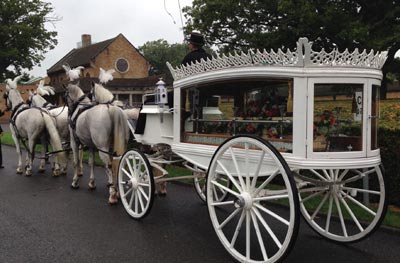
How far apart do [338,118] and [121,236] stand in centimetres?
303

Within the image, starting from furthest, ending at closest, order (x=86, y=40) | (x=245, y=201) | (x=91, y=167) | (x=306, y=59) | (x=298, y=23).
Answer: (x=86, y=40), (x=298, y=23), (x=91, y=167), (x=245, y=201), (x=306, y=59)

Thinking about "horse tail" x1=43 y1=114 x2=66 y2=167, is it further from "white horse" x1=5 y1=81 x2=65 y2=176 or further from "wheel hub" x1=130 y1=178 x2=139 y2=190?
"wheel hub" x1=130 y1=178 x2=139 y2=190

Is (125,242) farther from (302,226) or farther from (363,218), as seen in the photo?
(363,218)

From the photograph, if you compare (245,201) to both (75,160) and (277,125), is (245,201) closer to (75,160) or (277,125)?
(277,125)

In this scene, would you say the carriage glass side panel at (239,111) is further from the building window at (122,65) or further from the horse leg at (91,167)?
the building window at (122,65)

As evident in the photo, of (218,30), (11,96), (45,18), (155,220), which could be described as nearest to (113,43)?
(45,18)

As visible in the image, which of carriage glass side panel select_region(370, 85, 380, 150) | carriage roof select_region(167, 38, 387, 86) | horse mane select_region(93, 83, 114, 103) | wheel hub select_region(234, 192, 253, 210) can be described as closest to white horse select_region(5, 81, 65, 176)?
horse mane select_region(93, 83, 114, 103)

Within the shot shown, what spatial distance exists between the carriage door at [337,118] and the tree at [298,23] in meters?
17.9

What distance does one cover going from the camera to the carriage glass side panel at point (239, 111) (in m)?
4.02

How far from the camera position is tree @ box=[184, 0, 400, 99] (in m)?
22.1

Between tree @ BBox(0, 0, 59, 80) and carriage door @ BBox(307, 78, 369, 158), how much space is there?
48.7 m

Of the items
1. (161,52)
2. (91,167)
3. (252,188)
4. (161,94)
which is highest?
(161,52)

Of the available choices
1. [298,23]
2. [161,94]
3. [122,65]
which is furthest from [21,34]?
[161,94]

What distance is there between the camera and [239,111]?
4.63 meters
